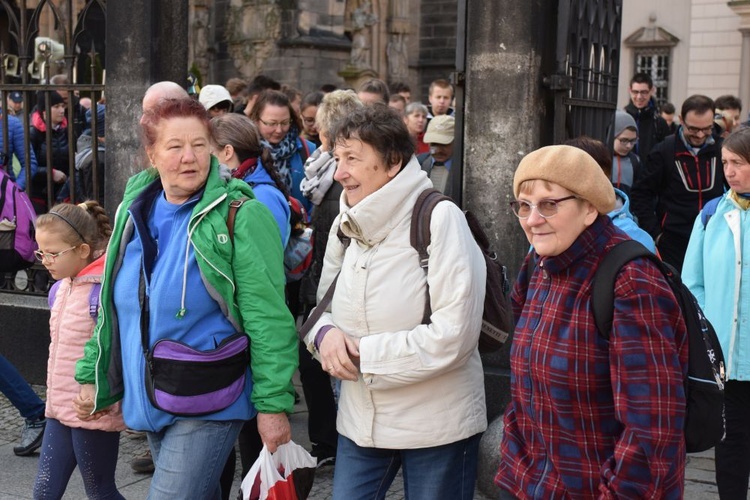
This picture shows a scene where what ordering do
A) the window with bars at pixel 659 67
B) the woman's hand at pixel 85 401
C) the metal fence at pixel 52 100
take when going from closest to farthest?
the woman's hand at pixel 85 401, the metal fence at pixel 52 100, the window with bars at pixel 659 67

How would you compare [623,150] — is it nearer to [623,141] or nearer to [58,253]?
[623,141]

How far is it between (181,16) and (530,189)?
4626 millimetres

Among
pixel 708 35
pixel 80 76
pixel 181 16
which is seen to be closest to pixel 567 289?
pixel 181 16

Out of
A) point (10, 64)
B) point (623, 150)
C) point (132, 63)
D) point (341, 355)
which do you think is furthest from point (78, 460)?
point (623, 150)

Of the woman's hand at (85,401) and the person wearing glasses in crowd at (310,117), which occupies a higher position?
the person wearing glasses in crowd at (310,117)

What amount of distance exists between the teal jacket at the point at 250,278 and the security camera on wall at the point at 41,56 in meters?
4.21

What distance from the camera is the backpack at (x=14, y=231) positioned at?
6.51 m

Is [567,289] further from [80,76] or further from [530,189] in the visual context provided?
[80,76]

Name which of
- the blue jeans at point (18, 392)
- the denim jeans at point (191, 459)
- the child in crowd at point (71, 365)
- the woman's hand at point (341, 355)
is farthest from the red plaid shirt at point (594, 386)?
the blue jeans at point (18, 392)

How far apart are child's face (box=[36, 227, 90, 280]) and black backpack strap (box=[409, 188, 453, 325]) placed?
167cm

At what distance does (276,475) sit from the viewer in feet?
12.6

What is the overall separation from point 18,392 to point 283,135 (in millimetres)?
2166

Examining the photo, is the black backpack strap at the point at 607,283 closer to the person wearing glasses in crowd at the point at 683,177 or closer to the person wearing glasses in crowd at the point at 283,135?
the person wearing glasses in crowd at the point at 283,135

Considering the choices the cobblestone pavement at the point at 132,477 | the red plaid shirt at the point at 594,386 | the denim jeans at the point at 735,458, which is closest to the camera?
the red plaid shirt at the point at 594,386
